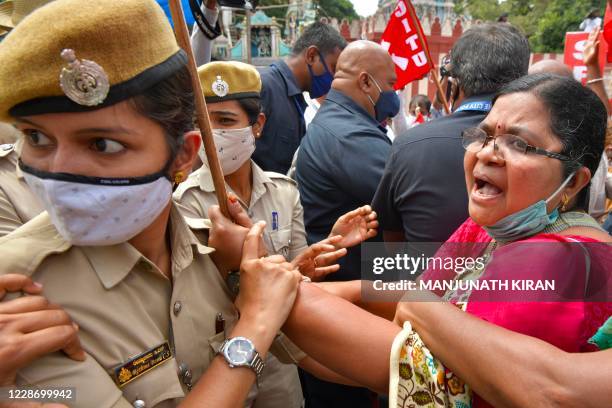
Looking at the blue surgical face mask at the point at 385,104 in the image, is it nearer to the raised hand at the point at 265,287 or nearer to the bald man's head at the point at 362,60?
the bald man's head at the point at 362,60

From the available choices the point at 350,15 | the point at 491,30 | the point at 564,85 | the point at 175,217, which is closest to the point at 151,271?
the point at 175,217

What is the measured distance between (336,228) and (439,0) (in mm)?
36838

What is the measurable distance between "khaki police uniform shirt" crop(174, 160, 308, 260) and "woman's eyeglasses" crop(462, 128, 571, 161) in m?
1.21

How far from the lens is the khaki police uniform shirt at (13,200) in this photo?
5.56 ft

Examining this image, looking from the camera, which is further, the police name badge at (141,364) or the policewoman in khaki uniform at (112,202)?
the police name badge at (141,364)

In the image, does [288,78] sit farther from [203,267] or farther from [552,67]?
[203,267]

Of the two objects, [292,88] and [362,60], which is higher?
[362,60]

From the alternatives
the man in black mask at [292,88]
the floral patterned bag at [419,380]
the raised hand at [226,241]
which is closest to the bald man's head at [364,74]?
the man in black mask at [292,88]

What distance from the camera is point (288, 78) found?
176 inches

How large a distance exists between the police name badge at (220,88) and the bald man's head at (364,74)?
3.74 feet

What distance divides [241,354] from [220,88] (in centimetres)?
168

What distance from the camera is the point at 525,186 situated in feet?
4.93

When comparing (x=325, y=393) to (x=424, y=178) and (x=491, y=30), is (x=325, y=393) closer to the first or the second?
(x=424, y=178)

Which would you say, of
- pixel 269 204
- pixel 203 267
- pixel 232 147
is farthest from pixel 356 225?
pixel 203 267
